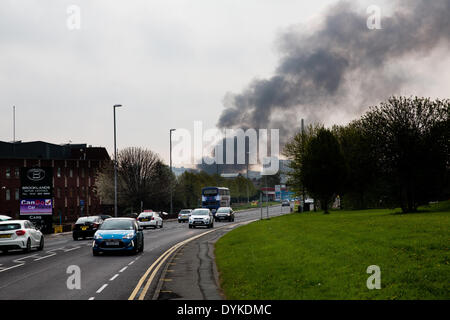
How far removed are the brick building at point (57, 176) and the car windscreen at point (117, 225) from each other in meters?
58.6

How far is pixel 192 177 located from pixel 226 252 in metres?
108

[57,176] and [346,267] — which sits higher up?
[57,176]

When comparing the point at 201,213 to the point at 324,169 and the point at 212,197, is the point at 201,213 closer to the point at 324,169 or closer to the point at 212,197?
the point at 324,169

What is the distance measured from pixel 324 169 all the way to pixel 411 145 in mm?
13383

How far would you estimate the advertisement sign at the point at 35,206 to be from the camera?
45.4m

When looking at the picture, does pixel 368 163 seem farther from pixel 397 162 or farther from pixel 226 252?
pixel 226 252

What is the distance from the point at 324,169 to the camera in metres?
53.5

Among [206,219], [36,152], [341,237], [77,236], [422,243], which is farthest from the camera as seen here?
[36,152]

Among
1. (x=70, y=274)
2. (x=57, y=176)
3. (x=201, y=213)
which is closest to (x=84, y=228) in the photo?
(x=201, y=213)

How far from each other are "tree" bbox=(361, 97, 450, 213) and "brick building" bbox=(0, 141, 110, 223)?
177ft
